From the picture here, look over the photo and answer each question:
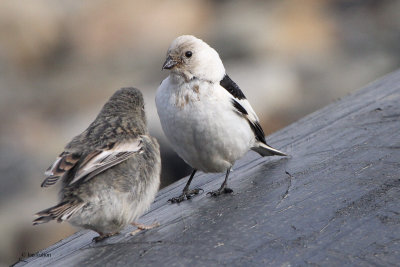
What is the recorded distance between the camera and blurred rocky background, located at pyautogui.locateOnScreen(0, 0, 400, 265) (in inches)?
551

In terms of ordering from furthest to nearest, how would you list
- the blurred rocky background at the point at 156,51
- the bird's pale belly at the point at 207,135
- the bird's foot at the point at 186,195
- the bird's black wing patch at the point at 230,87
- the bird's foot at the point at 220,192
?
the blurred rocky background at the point at 156,51
the bird's black wing patch at the point at 230,87
the bird's pale belly at the point at 207,135
the bird's foot at the point at 186,195
the bird's foot at the point at 220,192

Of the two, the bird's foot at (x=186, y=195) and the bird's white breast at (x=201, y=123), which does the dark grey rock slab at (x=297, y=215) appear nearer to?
the bird's foot at (x=186, y=195)

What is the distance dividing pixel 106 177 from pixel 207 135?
1057 millimetres

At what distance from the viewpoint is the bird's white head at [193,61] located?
187 inches

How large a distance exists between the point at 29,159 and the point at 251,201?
30.4 ft

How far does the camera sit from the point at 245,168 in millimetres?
5223

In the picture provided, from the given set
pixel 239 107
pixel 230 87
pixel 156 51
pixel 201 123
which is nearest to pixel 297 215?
pixel 201 123

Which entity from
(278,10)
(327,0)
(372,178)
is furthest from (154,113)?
(372,178)

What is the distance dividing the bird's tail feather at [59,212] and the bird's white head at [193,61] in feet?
4.80

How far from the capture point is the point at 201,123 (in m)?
4.58

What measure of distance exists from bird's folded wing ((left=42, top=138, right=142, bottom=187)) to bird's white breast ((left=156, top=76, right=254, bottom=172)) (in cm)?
83

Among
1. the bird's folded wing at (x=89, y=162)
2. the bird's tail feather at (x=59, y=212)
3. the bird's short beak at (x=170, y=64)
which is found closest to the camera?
the bird's tail feather at (x=59, y=212)

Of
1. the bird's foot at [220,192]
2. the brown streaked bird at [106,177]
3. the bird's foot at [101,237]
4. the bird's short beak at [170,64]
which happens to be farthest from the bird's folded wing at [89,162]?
the bird's short beak at [170,64]

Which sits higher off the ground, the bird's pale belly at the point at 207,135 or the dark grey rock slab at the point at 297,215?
the bird's pale belly at the point at 207,135
